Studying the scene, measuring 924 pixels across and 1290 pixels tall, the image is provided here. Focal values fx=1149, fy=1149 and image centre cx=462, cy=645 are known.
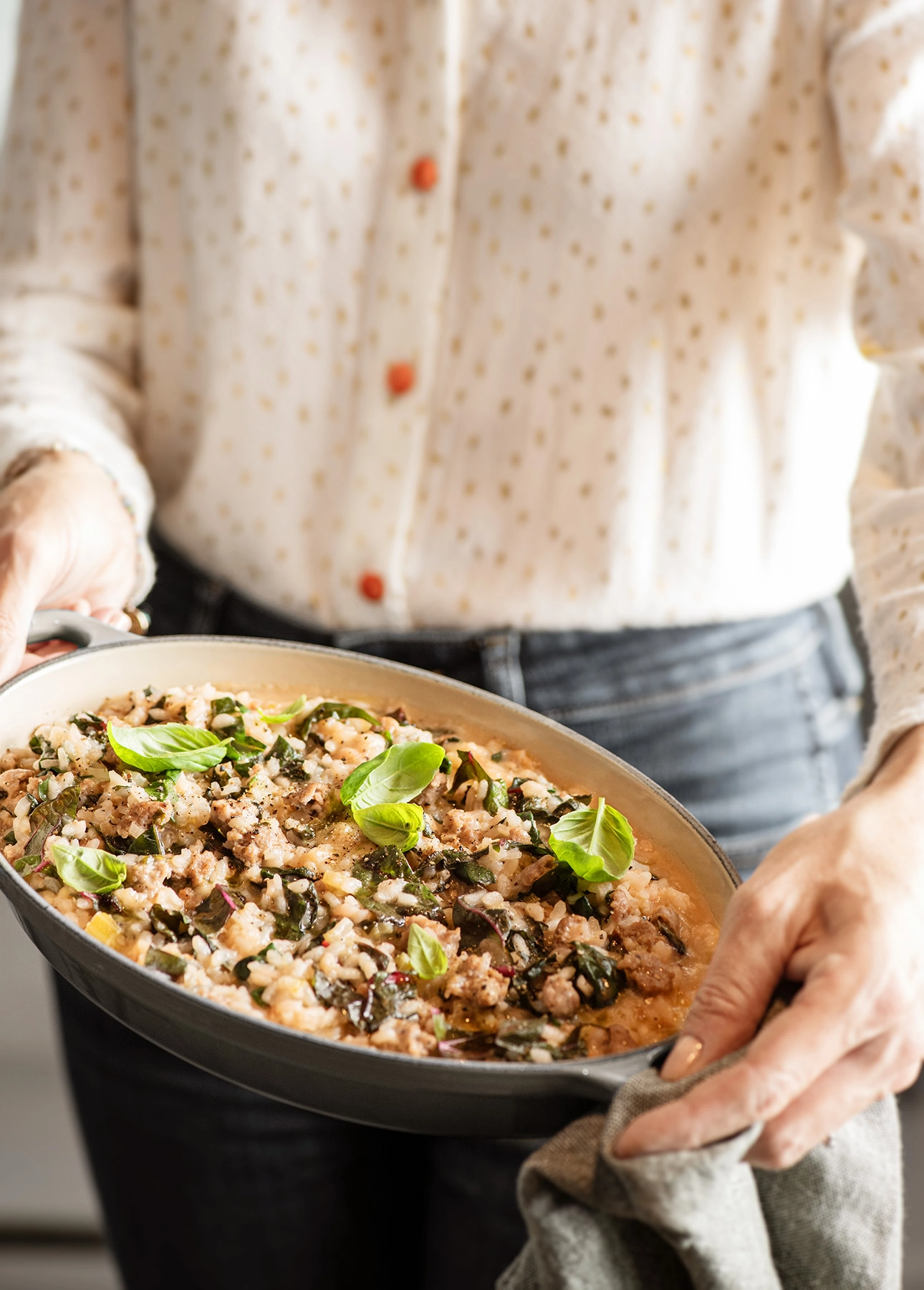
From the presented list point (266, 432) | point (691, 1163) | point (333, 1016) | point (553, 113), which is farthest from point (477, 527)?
point (691, 1163)

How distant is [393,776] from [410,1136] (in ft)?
2.00

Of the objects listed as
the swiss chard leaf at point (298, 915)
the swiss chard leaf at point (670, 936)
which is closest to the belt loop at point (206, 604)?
the swiss chard leaf at point (298, 915)

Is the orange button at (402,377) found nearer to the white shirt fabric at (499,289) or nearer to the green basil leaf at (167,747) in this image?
the white shirt fabric at (499,289)

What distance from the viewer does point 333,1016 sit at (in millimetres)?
641

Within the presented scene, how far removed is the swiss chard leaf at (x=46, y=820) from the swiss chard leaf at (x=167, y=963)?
11cm

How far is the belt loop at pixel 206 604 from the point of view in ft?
4.16

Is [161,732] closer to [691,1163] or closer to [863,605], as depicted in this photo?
[691,1163]

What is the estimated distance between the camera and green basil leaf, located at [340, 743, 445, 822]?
0.77 metres

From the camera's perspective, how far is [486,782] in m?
0.79

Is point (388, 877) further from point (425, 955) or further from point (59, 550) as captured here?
point (59, 550)

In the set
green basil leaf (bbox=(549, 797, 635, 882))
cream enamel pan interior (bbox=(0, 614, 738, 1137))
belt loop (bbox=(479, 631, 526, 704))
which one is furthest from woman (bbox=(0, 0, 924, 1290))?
green basil leaf (bbox=(549, 797, 635, 882))

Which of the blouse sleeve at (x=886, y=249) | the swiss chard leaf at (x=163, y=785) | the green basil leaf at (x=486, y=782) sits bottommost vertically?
the swiss chard leaf at (x=163, y=785)

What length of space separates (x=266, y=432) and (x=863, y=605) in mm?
638

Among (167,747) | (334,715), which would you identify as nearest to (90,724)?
(167,747)
